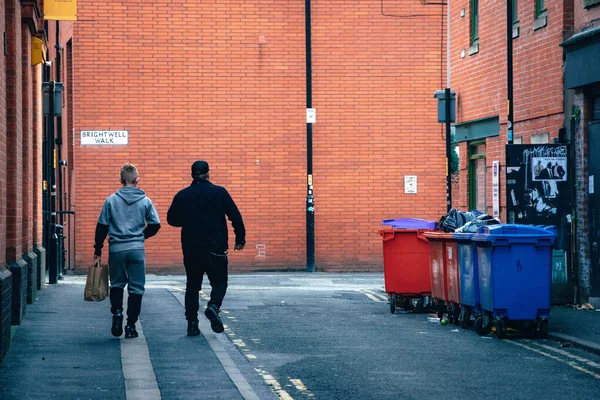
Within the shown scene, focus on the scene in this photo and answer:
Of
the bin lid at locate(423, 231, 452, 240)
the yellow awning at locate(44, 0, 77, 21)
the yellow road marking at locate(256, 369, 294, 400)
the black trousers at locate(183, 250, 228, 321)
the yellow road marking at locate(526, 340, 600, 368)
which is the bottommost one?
the yellow road marking at locate(526, 340, 600, 368)

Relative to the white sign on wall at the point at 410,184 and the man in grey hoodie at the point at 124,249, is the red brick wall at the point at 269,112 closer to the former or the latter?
the white sign on wall at the point at 410,184

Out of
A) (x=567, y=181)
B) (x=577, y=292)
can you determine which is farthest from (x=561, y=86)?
(x=577, y=292)

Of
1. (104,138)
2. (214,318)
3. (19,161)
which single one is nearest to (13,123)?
(19,161)

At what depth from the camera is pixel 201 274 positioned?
41.4 feet

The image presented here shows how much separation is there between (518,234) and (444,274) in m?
1.97

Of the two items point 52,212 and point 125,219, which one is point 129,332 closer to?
point 125,219

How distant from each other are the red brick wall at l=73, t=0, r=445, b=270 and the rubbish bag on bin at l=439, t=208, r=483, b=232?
11.3m

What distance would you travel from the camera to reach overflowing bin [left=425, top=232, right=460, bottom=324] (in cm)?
1442

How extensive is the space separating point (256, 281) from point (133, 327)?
35.3 feet

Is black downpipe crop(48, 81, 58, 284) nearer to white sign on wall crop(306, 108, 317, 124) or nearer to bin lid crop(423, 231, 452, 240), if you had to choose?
white sign on wall crop(306, 108, 317, 124)

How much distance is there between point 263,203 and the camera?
1059 inches

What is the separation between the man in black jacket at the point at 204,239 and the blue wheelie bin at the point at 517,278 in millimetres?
2755

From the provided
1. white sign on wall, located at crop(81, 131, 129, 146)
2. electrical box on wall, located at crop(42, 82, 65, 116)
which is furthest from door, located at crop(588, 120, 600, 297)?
white sign on wall, located at crop(81, 131, 129, 146)

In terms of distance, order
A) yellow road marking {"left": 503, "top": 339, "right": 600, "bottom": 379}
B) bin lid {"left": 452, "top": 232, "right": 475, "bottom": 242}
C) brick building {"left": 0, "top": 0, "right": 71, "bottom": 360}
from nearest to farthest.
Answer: yellow road marking {"left": 503, "top": 339, "right": 600, "bottom": 379} → brick building {"left": 0, "top": 0, "right": 71, "bottom": 360} → bin lid {"left": 452, "top": 232, "right": 475, "bottom": 242}
